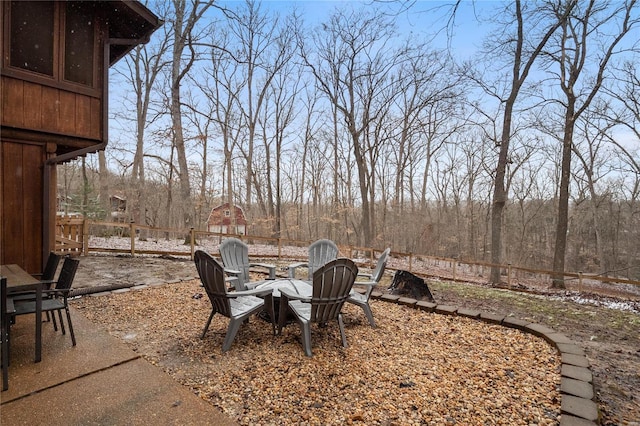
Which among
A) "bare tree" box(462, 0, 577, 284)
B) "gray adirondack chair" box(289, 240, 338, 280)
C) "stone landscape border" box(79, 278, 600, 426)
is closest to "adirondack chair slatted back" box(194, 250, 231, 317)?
"gray adirondack chair" box(289, 240, 338, 280)

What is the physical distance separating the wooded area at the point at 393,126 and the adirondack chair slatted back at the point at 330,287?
274 inches

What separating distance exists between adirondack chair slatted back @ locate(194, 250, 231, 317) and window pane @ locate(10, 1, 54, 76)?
3554mm

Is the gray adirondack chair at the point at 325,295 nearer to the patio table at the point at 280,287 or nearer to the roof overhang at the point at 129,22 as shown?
the patio table at the point at 280,287

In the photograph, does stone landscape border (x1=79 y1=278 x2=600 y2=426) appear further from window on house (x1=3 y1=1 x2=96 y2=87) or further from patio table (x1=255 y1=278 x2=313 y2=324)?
window on house (x1=3 y1=1 x2=96 y2=87)

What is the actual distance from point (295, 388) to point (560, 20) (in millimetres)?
10489

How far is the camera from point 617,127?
13.0 m

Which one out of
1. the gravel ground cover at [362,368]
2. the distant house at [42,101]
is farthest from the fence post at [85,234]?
the gravel ground cover at [362,368]

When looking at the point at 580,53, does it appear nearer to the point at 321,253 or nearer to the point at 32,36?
the point at 321,253

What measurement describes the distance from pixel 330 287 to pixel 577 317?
12.4ft

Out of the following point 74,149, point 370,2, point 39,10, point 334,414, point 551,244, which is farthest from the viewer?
point 551,244

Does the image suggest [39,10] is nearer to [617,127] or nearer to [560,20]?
[560,20]

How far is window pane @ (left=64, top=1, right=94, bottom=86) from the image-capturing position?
14.2ft

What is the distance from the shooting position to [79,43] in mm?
4477

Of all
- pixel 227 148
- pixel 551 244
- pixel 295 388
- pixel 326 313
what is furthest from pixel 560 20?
pixel 551 244
